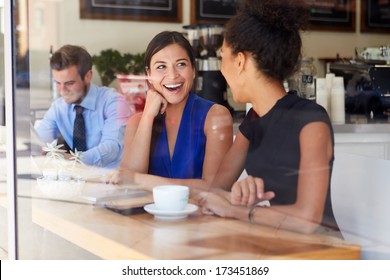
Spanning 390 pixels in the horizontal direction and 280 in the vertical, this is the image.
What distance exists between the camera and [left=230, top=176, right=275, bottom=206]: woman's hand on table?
148cm

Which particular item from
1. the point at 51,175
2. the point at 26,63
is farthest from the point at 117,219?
the point at 26,63

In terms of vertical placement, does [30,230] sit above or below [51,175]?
below

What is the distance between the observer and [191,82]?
1505 mm

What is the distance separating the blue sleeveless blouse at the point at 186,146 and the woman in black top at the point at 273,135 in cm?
6

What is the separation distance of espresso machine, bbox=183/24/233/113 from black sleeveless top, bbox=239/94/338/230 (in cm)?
9

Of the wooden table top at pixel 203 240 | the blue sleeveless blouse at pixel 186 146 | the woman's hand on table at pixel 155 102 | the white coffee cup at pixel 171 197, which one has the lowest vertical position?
the wooden table top at pixel 203 240

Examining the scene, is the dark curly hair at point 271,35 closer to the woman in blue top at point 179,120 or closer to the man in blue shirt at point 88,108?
the woman in blue top at point 179,120

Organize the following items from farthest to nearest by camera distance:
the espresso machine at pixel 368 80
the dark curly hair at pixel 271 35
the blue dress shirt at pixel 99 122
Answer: the espresso machine at pixel 368 80 → the blue dress shirt at pixel 99 122 → the dark curly hair at pixel 271 35

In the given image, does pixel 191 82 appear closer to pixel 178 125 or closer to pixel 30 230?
pixel 178 125

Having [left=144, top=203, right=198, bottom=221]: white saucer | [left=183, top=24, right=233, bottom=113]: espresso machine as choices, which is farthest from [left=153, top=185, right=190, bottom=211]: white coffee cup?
[left=183, top=24, right=233, bottom=113]: espresso machine

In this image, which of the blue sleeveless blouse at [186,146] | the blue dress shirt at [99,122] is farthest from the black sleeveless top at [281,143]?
the blue dress shirt at [99,122]

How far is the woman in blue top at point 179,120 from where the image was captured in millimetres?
1508

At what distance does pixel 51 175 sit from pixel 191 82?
0.46 m

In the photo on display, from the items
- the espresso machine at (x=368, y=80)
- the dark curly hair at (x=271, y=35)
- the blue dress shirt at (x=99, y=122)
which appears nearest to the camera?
the dark curly hair at (x=271, y=35)
